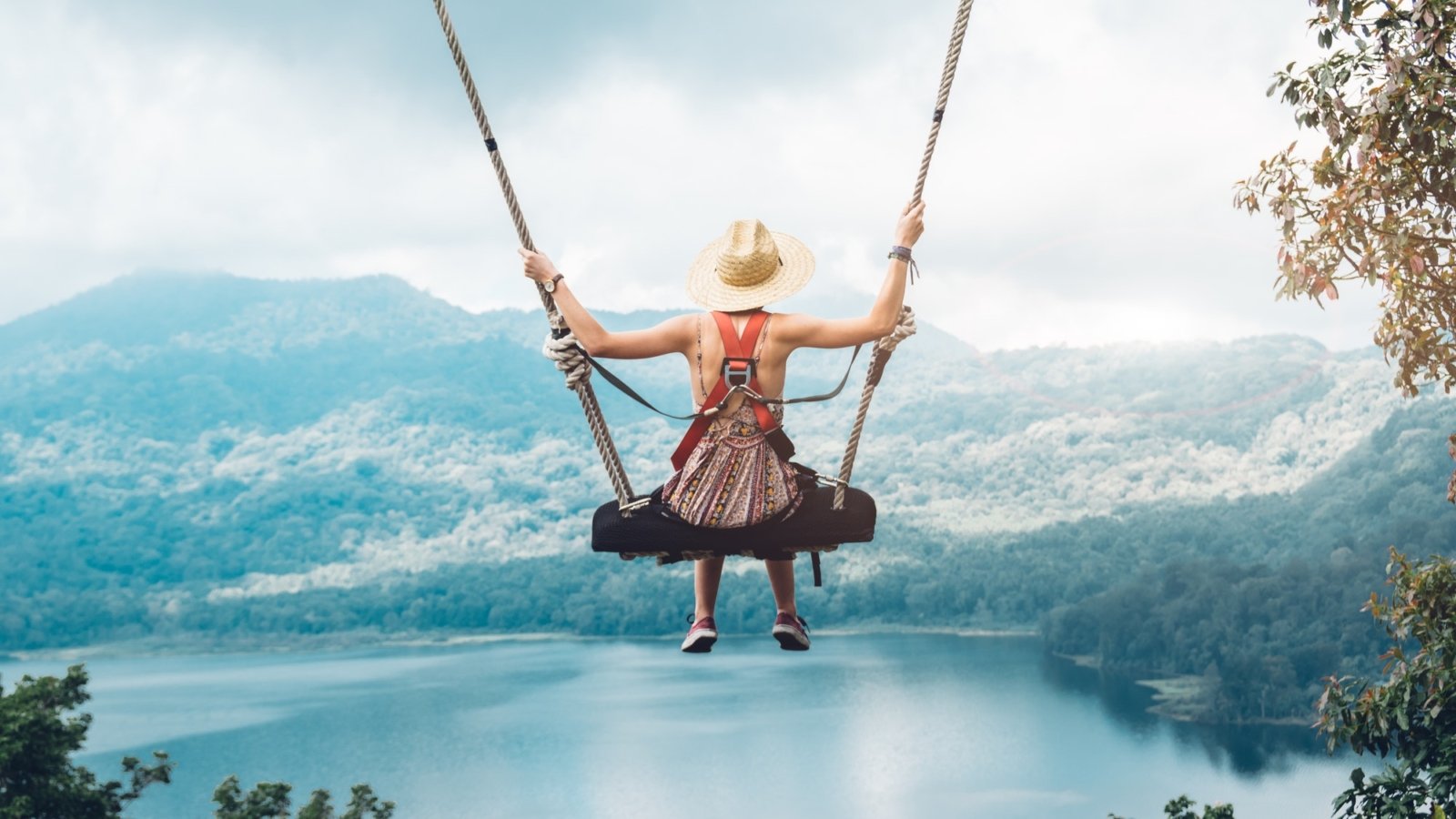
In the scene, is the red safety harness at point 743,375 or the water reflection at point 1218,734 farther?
the water reflection at point 1218,734

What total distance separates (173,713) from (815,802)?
33022 mm

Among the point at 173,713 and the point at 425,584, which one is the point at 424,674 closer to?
the point at 173,713

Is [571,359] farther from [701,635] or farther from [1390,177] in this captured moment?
[1390,177]

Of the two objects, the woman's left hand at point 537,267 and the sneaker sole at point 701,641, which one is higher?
the woman's left hand at point 537,267

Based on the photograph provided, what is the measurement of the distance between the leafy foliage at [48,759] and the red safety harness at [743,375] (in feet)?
42.2

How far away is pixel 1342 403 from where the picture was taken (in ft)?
338

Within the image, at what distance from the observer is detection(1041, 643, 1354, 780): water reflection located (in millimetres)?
53906

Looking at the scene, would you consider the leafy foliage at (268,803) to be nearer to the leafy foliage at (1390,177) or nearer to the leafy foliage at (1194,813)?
the leafy foliage at (1194,813)

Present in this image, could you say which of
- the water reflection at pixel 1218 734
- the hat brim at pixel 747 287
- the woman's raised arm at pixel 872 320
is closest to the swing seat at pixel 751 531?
the woman's raised arm at pixel 872 320

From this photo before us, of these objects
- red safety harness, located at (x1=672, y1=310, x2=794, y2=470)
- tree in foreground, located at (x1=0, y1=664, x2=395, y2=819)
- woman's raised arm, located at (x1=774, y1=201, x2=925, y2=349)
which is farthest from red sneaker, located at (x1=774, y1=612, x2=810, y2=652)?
tree in foreground, located at (x1=0, y1=664, x2=395, y2=819)

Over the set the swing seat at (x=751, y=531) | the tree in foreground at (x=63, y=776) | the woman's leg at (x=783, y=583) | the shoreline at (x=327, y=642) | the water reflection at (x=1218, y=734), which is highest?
the swing seat at (x=751, y=531)

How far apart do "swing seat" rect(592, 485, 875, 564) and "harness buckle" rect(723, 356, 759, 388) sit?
350 mm

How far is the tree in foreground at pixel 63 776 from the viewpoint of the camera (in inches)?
625

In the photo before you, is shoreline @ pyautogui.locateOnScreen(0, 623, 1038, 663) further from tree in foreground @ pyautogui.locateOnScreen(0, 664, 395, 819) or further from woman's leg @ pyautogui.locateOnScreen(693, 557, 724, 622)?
woman's leg @ pyautogui.locateOnScreen(693, 557, 724, 622)
